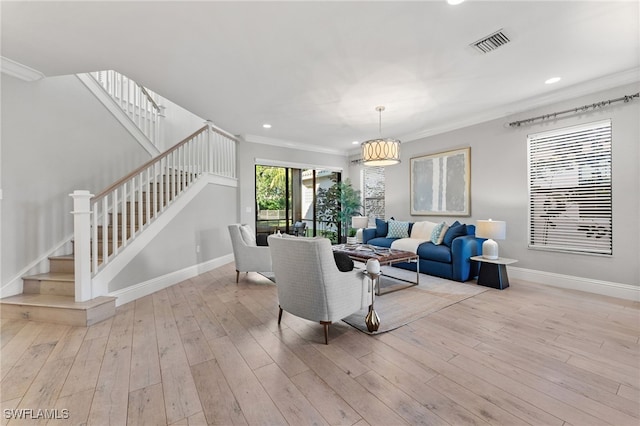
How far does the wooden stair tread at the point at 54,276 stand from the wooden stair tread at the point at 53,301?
18 centimetres

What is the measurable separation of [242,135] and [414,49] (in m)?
4.08

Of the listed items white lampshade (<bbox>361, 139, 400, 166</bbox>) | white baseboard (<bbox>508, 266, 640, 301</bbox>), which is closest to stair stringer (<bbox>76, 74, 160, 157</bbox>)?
white lampshade (<bbox>361, 139, 400, 166</bbox>)

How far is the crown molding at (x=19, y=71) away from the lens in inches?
110

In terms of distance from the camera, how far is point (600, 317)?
110 inches

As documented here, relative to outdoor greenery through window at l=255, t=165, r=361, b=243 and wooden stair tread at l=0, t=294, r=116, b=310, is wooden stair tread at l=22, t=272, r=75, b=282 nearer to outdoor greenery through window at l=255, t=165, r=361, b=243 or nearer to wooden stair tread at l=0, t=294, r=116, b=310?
wooden stair tread at l=0, t=294, r=116, b=310

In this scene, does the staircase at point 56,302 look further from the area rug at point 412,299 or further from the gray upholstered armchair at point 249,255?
the area rug at point 412,299

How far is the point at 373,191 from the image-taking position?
23.1ft

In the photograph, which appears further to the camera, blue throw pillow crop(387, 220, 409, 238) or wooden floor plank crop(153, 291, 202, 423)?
blue throw pillow crop(387, 220, 409, 238)

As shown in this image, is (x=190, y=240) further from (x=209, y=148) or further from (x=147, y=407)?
(x=147, y=407)

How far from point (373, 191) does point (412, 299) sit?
4.07 metres

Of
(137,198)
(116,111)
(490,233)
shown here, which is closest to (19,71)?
(116,111)

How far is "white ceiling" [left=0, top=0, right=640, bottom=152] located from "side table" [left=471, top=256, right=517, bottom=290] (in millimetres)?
2413

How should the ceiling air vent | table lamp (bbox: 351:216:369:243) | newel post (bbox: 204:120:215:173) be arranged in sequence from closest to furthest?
the ceiling air vent → newel post (bbox: 204:120:215:173) → table lamp (bbox: 351:216:369:243)

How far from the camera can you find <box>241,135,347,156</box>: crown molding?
590 cm
